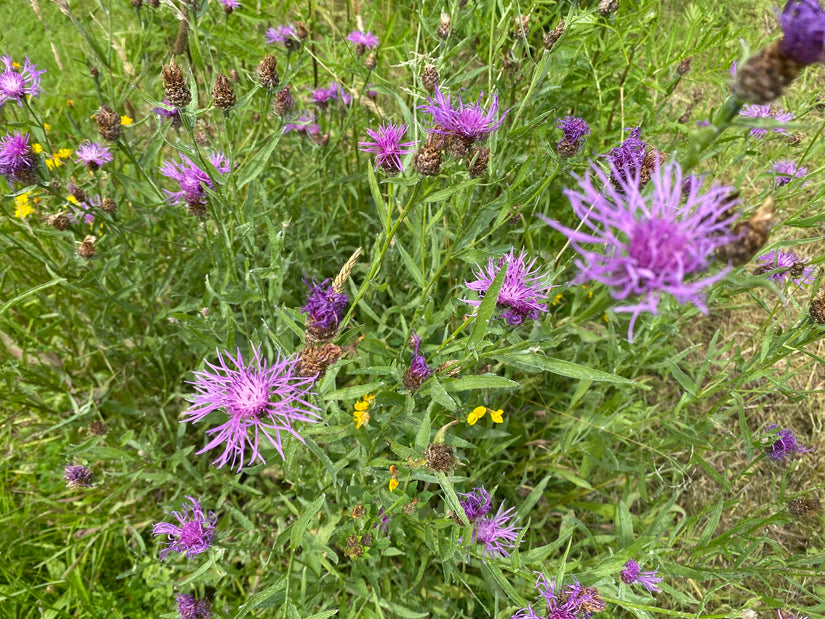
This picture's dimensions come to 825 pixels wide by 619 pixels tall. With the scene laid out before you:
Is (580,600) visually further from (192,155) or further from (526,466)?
(192,155)

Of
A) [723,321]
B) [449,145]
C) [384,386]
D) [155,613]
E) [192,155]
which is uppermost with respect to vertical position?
[449,145]

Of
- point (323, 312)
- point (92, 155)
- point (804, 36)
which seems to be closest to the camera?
point (804, 36)

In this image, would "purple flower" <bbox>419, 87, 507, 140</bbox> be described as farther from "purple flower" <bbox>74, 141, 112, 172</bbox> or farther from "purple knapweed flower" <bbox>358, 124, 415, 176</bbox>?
"purple flower" <bbox>74, 141, 112, 172</bbox>

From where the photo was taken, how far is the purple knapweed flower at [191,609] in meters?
2.03

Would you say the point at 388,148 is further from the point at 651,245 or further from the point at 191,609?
the point at 191,609

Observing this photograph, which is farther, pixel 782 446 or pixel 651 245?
pixel 782 446

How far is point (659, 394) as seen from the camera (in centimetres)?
320

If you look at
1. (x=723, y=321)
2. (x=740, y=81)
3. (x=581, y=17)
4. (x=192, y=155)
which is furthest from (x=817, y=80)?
(x=192, y=155)

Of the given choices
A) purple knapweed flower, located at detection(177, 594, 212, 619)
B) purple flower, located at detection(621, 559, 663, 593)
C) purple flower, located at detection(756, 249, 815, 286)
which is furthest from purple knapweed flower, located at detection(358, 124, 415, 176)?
purple knapweed flower, located at detection(177, 594, 212, 619)

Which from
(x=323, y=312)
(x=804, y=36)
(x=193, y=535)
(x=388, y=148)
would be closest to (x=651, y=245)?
(x=804, y=36)

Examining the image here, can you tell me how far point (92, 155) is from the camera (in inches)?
102

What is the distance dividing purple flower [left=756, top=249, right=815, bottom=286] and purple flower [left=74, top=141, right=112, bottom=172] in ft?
9.90

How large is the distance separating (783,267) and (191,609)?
2702mm

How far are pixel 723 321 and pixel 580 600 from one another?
2.50 m
